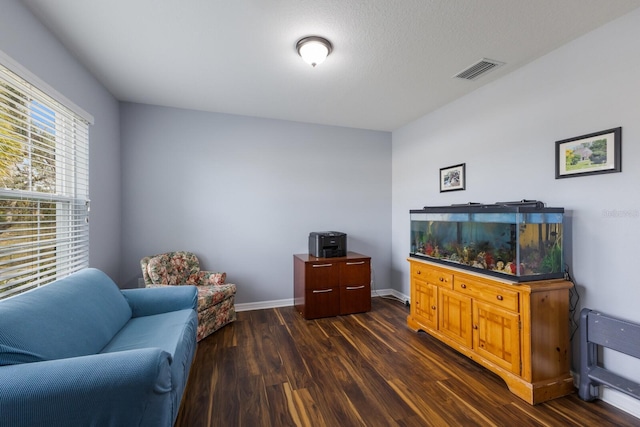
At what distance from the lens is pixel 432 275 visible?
110 inches

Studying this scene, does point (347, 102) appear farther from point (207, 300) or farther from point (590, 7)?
point (207, 300)

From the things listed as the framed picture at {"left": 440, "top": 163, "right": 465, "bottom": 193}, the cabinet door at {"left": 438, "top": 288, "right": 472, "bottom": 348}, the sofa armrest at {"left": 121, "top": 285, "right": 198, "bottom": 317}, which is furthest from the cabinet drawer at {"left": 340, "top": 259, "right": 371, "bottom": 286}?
the sofa armrest at {"left": 121, "top": 285, "right": 198, "bottom": 317}

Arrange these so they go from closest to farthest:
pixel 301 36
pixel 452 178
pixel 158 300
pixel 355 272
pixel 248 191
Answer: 1. pixel 301 36
2. pixel 158 300
3. pixel 452 178
4. pixel 355 272
5. pixel 248 191

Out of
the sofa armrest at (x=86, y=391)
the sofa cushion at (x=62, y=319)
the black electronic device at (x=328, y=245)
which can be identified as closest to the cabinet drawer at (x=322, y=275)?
the black electronic device at (x=328, y=245)

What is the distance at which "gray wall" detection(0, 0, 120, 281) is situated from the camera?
1703mm

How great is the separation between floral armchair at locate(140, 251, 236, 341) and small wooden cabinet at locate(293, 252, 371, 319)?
84cm

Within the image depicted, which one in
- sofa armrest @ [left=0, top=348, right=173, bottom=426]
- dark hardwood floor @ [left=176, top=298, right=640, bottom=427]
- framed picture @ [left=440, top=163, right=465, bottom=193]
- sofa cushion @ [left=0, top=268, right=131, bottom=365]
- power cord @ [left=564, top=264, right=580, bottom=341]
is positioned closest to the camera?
sofa armrest @ [left=0, top=348, right=173, bottom=426]

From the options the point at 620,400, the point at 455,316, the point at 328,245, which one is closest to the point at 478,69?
the point at 455,316

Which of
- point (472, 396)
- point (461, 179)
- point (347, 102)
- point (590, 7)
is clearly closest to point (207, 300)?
point (472, 396)

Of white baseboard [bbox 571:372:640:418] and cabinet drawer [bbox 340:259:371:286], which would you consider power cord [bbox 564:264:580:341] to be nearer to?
white baseboard [bbox 571:372:640:418]

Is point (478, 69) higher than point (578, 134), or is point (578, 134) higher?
point (478, 69)

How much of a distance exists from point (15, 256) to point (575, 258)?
12.5ft

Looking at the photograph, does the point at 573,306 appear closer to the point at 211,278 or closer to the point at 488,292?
the point at 488,292

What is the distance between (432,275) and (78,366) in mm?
2671
